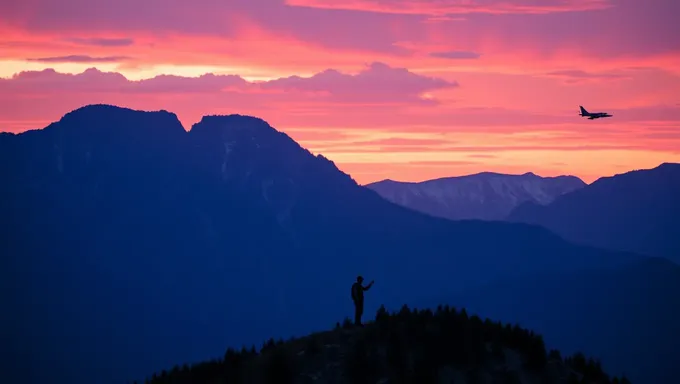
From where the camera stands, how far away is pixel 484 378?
188ft

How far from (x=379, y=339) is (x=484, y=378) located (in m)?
5.71

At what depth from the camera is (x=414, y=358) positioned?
190 feet

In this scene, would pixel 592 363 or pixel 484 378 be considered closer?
pixel 484 378

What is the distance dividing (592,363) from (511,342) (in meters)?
4.71

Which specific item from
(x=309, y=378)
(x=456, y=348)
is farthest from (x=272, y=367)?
(x=456, y=348)

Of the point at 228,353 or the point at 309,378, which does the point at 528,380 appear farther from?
the point at 228,353

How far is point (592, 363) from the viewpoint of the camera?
61438 millimetres

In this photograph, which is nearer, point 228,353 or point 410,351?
point 410,351

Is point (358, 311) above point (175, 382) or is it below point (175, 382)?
above

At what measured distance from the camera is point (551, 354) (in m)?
61.5

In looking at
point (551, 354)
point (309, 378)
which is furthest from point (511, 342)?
→ point (309, 378)

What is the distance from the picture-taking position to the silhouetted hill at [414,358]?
57281 millimetres

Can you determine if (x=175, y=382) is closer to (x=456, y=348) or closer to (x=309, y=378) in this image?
(x=309, y=378)

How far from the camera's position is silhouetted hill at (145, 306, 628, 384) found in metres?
57.3
